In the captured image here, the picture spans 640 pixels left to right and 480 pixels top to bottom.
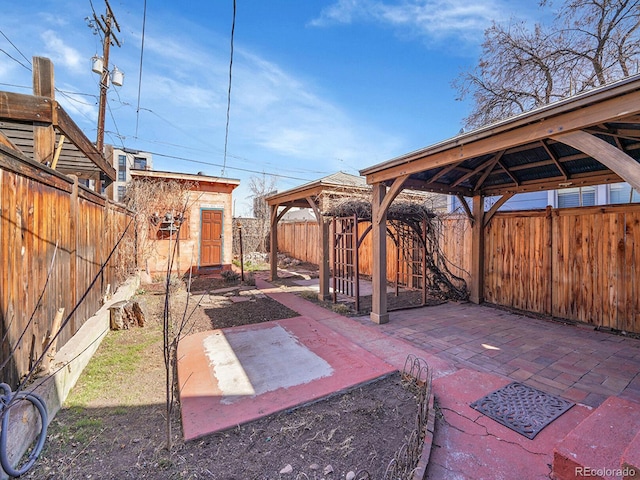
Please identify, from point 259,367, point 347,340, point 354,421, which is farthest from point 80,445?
point 347,340

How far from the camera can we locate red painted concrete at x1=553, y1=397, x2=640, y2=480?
1.52m

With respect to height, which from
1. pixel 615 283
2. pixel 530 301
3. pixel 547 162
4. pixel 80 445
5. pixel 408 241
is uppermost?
pixel 547 162

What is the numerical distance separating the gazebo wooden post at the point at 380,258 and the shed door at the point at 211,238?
675 cm

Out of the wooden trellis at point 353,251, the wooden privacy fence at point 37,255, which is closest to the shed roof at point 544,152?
the wooden trellis at point 353,251

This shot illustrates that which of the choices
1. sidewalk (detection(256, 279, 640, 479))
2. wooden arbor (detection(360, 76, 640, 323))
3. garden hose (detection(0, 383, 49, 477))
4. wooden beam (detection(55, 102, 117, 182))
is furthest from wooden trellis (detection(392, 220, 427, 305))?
wooden beam (detection(55, 102, 117, 182))

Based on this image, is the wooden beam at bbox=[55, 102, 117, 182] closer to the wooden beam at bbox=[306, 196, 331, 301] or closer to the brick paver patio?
the wooden beam at bbox=[306, 196, 331, 301]

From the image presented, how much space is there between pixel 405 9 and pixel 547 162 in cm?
458

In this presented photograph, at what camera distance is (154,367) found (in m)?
3.28

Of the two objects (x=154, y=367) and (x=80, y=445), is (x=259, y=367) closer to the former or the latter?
(x=154, y=367)

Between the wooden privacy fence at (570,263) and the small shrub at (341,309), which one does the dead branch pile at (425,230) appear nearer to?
the wooden privacy fence at (570,263)

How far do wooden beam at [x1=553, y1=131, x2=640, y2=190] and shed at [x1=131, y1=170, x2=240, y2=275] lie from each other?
8955 millimetres

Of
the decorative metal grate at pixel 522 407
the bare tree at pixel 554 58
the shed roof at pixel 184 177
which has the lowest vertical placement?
the decorative metal grate at pixel 522 407

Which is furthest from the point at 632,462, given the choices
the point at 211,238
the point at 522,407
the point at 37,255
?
the point at 211,238

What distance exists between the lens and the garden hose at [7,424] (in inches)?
60.5
